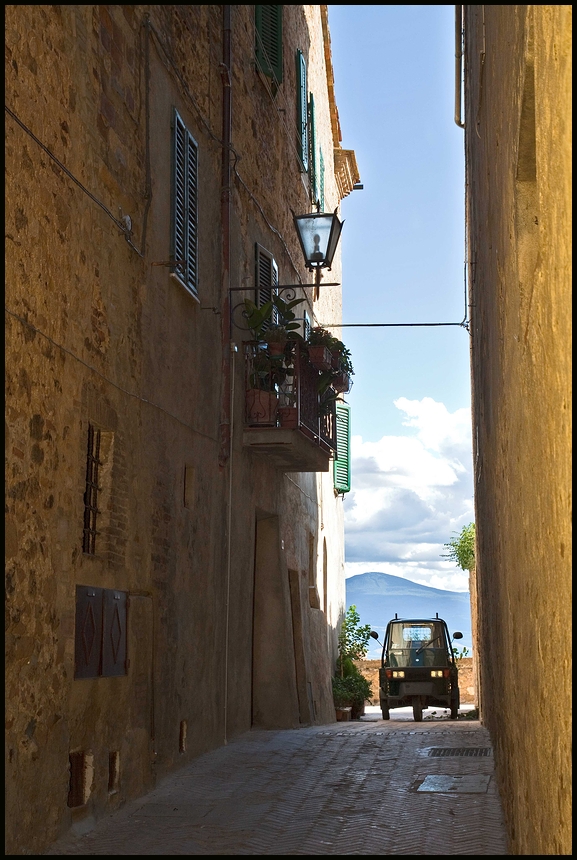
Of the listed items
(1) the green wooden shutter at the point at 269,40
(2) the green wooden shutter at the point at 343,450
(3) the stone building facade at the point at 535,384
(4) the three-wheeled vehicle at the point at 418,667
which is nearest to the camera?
(3) the stone building facade at the point at 535,384

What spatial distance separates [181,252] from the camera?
10422 mm

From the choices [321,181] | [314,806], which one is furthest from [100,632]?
[321,181]

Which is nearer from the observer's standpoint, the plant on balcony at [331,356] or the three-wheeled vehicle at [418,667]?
the plant on balcony at [331,356]

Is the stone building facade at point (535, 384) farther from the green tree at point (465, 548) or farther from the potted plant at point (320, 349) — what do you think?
the green tree at point (465, 548)

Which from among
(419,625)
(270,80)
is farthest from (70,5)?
(419,625)

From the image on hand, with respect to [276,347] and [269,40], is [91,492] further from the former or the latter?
[269,40]

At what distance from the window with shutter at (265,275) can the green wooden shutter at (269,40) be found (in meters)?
2.74

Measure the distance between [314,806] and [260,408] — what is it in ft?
19.6

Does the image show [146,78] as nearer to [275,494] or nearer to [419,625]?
[275,494]

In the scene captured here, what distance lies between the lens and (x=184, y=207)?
34.6 ft

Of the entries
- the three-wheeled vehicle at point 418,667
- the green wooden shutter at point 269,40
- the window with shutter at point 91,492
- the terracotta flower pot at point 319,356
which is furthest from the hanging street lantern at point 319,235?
the three-wheeled vehicle at point 418,667

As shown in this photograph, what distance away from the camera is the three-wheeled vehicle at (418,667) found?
19.1 m

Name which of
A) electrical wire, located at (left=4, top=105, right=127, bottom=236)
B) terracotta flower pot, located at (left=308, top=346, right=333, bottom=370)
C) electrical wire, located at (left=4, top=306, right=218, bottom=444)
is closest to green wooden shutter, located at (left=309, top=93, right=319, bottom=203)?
terracotta flower pot, located at (left=308, top=346, right=333, bottom=370)

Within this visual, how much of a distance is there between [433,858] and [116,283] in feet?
16.4
